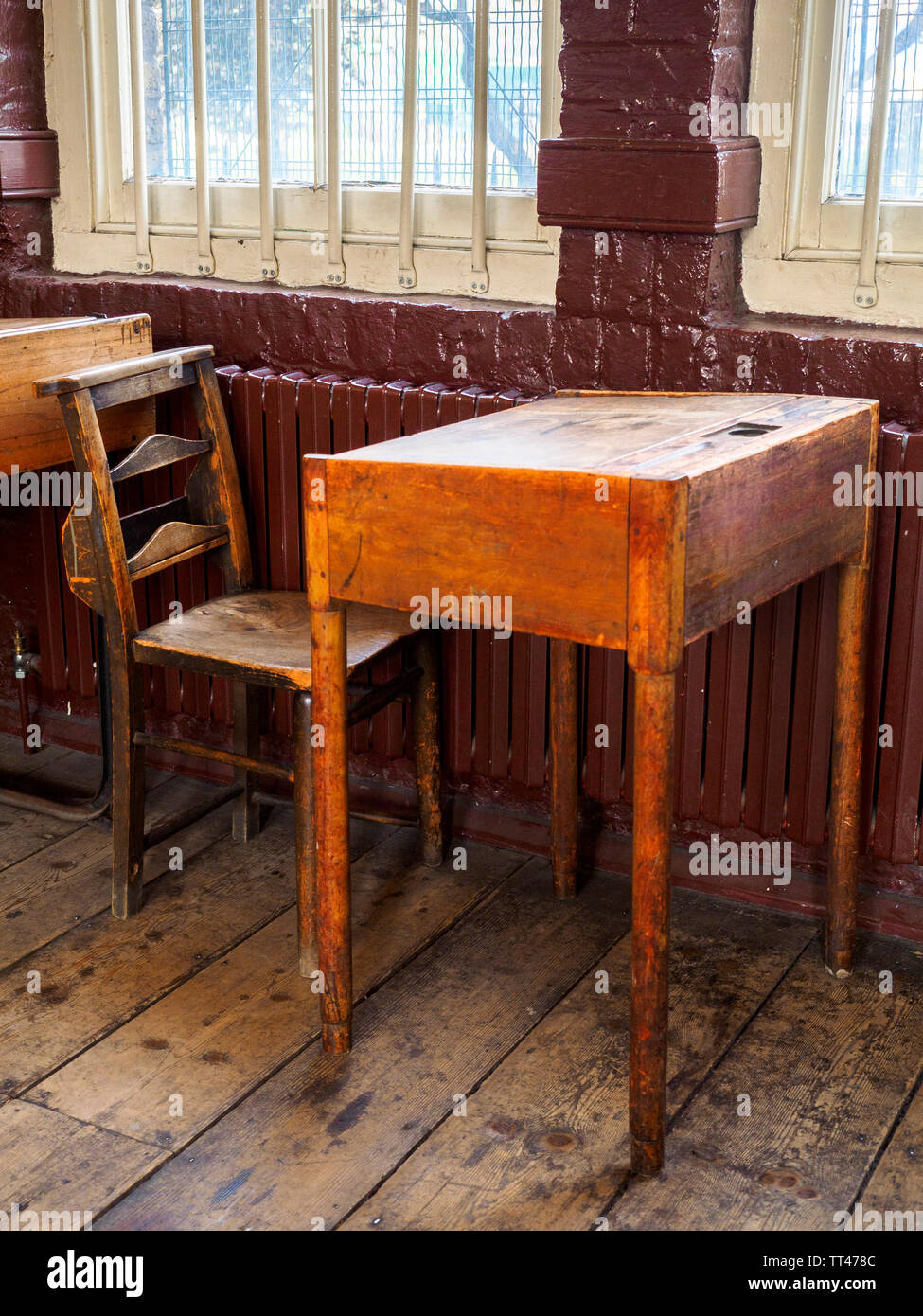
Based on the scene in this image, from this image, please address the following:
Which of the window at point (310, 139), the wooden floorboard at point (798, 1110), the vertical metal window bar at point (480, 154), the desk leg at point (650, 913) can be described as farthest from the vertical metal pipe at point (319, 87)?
the wooden floorboard at point (798, 1110)

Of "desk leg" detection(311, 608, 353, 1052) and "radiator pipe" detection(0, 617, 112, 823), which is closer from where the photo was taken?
"desk leg" detection(311, 608, 353, 1052)

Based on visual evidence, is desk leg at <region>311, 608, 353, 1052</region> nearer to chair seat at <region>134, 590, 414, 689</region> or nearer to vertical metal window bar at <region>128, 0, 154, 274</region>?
chair seat at <region>134, 590, 414, 689</region>

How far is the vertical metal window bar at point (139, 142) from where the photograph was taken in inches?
118

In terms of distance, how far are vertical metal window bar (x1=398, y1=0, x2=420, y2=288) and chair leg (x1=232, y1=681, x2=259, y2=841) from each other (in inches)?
34.6

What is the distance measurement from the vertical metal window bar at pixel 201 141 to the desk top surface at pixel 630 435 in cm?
111

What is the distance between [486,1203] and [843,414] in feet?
3.83

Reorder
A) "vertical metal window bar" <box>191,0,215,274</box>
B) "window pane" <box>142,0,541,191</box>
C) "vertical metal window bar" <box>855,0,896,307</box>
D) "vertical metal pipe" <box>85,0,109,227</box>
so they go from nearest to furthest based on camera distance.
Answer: "vertical metal window bar" <box>855,0,896,307</box> → "window pane" <box>142,0,541,191</box> → "vertical metal window bar" <box>191,0,215,274</box> → "vertical metal pipe" <box>85,0,109,227</box>

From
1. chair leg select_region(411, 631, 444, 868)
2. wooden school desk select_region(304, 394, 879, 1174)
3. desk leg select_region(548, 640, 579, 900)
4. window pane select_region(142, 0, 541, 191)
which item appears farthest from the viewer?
window pane select_region(142, 0, 541, 191)

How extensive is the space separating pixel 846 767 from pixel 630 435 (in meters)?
0.70

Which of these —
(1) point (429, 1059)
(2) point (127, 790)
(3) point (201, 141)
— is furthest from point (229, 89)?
(1) point (429, 1059)

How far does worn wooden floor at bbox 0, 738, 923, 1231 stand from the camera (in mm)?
1835

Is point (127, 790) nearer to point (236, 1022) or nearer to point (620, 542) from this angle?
point (236, 1022)

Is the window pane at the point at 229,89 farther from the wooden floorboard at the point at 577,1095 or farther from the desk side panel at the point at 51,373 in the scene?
the wooden floorboard at the point at 577,1095

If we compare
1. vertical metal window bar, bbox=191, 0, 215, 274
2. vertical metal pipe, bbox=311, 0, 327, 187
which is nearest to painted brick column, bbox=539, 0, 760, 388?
vertical metal pipe, bbox=311, 0, 327, 187
